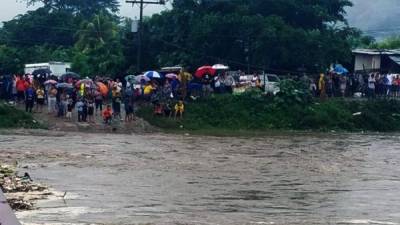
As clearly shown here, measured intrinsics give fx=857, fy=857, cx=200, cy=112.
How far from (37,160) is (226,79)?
53.2 ft

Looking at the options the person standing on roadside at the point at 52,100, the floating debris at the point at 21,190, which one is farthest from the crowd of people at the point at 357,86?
the floating debris at the point at 21,190

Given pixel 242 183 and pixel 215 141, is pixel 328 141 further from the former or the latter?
pixel 242 183

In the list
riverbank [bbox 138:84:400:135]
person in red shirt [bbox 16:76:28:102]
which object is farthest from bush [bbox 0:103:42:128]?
riverbank [bbox 138:84:400:135]

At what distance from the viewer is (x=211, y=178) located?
66.6ft

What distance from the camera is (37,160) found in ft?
74.5

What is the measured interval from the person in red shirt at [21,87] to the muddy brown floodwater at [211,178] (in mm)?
4240

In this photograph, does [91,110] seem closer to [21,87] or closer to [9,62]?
[21,87]

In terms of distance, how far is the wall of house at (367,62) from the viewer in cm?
4653

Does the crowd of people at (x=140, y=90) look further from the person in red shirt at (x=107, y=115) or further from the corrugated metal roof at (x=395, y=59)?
the corrugated metal roof at (x=395, y=59)

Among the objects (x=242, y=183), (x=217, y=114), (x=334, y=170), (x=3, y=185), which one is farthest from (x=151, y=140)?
(x=3, y=185)

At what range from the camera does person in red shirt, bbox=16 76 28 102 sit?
3409cm

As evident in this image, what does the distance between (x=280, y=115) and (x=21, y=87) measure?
433 inches

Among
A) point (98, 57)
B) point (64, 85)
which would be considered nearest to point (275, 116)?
point (64, 85)

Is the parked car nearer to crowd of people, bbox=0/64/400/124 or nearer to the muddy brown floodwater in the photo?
crowd of people, bbox=0/64/400/124
